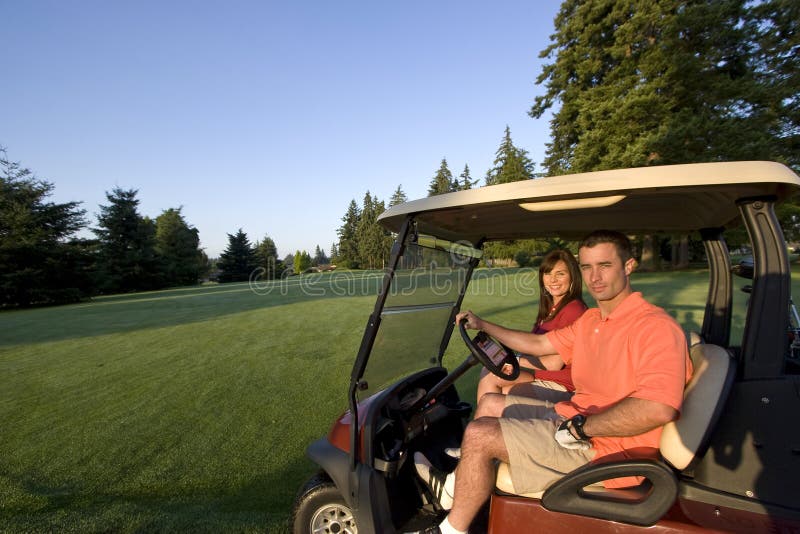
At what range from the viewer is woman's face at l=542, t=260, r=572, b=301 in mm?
2855

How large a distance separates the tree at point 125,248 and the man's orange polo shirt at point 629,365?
38.2 meters

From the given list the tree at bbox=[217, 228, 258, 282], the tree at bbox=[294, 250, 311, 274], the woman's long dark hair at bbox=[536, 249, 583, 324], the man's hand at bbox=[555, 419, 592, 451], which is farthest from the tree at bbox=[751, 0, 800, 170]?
the tree at bbox=[294, 250, 311, 274]

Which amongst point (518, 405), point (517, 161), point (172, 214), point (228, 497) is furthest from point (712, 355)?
point (172, 214)

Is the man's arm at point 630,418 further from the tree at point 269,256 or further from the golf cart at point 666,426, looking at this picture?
the tree at point 269,256

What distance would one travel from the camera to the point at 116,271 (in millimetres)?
32531

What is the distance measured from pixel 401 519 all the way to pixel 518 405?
829 millimetres

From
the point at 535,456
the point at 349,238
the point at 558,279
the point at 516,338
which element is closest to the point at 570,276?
the point at 558,279

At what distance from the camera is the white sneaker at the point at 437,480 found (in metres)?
1.85

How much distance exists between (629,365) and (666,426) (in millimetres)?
272

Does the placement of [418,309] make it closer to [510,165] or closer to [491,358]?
[491,358]

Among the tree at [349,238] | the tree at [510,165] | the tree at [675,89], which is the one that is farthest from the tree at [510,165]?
the tree at [349,238]

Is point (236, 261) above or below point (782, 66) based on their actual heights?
below

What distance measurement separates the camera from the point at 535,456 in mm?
1574

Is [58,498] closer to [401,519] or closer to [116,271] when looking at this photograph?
[401,519]
